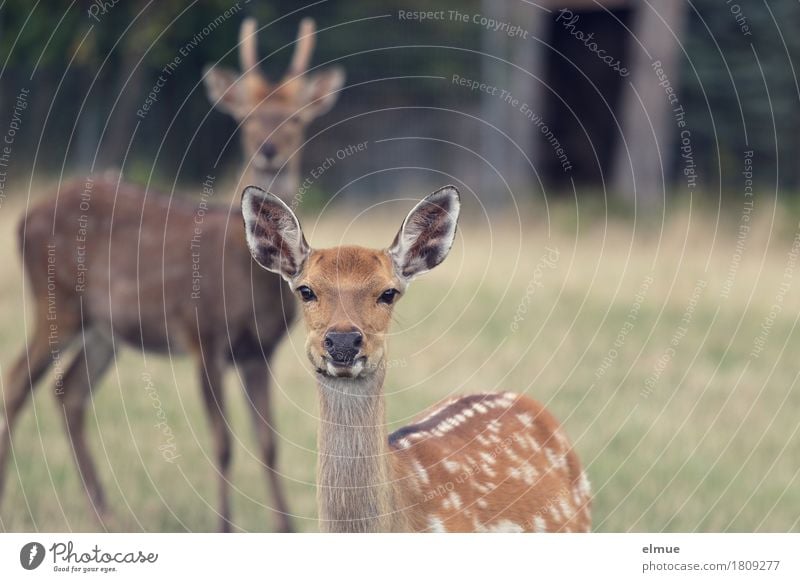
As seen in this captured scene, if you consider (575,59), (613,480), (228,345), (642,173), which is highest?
(575,59)

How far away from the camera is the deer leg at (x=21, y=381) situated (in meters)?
7.65

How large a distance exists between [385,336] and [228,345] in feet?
9.25

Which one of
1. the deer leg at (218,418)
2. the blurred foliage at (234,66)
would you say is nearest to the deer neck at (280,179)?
the deer leg at (218,418)

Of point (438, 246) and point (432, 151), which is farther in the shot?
point (432, 151)

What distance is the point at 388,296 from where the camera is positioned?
4844mm

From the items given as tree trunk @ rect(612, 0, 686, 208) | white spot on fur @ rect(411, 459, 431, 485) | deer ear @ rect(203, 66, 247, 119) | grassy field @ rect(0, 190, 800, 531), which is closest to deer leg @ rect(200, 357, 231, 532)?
grassy field @ rect(0, 190, 800, 531)

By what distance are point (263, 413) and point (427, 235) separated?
9.95 ft

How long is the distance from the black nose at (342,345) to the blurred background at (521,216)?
2.81m

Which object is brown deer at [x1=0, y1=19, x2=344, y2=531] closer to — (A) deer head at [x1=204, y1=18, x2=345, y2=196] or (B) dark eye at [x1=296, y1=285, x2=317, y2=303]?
(A) deer head at [x1=204, y1=18, x2=345, y2=196]

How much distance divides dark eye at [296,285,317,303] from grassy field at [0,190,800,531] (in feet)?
2.84

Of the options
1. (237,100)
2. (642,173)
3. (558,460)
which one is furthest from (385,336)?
(642,173)

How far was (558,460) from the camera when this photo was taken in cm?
573

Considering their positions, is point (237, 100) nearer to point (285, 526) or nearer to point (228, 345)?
point (228, 345)

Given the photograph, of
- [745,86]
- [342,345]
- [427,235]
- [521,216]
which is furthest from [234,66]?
[342,345]
